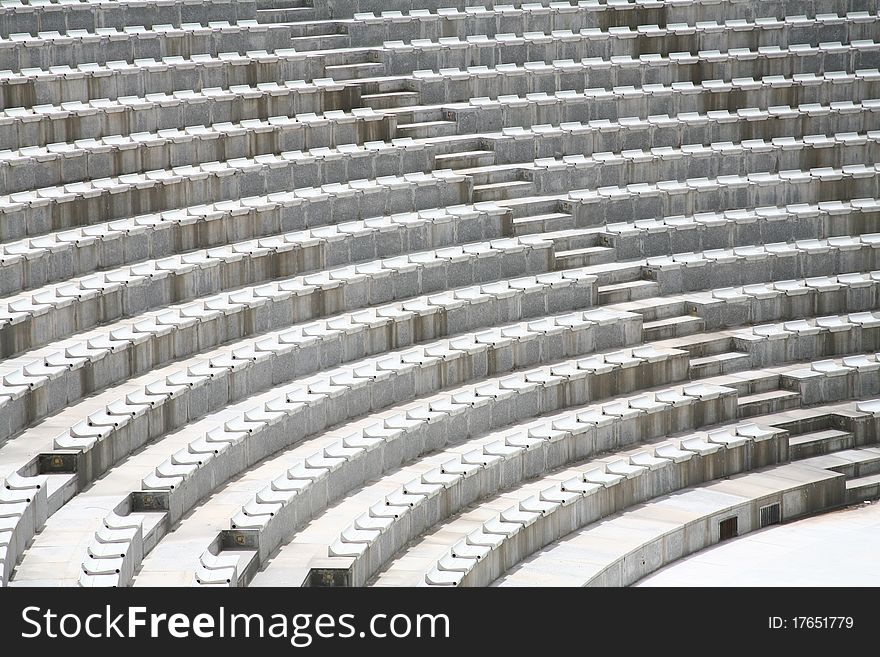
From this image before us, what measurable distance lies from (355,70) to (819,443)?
20.3ft

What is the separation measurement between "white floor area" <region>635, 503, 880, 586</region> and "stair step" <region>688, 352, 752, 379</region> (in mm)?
1887

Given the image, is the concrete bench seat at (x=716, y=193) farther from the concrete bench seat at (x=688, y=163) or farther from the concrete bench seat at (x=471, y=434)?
the concrete bench seat at (x=471, y=434)

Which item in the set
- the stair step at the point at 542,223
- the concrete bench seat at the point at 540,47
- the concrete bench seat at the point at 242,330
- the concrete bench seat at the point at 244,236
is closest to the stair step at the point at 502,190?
the concrete bench seat at the point at 244,236

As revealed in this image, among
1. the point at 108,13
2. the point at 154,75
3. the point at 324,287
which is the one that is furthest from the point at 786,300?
the point at 108,13

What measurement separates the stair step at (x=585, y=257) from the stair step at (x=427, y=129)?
1.94m

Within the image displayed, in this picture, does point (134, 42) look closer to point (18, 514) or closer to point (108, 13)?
point (108, 13)

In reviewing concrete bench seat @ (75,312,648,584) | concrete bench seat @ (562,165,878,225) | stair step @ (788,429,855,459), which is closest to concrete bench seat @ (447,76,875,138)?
concrete bench seat @ (562,165,878,225)

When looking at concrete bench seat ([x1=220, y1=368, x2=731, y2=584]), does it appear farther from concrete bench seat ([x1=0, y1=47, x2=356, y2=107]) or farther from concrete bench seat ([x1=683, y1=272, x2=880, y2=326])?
concrete bench seat ([x1=0, y1=47, x2=356, y2=107])

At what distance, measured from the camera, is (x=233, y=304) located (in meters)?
11.7

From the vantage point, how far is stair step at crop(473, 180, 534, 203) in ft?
47.6
